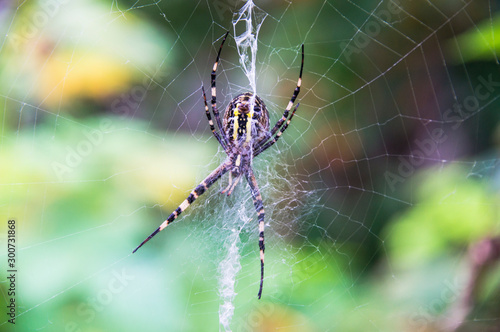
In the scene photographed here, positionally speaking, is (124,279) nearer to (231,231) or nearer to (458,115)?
(231,231)

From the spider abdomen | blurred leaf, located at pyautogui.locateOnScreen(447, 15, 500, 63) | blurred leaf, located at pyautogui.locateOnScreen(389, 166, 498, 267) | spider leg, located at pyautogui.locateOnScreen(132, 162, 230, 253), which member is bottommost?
blurred leaf, located at pyautogui.locateOnScreen(389, 166, 498, 267)

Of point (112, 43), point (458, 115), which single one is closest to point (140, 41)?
point (112, 43)

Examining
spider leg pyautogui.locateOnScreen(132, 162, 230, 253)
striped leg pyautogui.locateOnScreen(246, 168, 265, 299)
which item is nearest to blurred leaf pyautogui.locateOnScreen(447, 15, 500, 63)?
striped leg pyautogui.locateOnScreen(246, 168, 265, 299)

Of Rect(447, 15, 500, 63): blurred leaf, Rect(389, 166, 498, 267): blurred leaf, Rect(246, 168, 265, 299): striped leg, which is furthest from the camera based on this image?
Rect(246, 168, 265, 299): striped leg

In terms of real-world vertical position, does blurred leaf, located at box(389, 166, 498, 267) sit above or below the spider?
below

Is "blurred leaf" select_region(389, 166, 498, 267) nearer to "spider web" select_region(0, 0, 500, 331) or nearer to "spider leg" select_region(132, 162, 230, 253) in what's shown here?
"spider web" select_region(0, 0, 500, 331)

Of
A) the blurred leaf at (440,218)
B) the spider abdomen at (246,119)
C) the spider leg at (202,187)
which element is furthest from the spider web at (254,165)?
the spider abdomen at (246,119)
